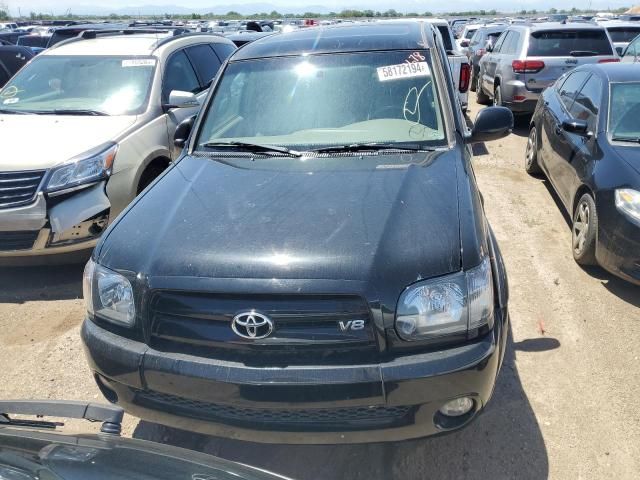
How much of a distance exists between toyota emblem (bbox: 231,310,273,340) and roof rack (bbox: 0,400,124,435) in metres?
0.56

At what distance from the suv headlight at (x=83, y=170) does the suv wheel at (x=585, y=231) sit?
390 cm

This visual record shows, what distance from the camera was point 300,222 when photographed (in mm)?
2506

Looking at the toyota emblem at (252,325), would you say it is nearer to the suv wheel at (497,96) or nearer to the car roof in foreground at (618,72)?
the car roof in foreground at (618,72)

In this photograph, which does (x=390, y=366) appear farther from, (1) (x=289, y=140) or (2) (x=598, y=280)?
(2) (x=598, y=280)

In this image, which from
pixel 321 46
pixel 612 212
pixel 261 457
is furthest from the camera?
pixel 612 212

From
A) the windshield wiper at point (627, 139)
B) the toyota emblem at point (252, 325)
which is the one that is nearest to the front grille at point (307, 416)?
the toyota emblem at point (252, 325)

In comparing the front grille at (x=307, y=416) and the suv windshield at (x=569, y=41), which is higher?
the suv windshield at (x=569, y=41)

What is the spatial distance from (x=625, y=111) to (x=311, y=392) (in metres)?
4.10

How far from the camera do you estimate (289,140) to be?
342 cm

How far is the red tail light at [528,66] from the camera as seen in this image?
9383mm

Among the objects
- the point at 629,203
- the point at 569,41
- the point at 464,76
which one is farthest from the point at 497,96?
the point at 629,203

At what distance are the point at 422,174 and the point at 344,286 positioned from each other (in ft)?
3.43

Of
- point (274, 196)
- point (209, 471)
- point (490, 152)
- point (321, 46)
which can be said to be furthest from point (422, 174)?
point (490, 152)

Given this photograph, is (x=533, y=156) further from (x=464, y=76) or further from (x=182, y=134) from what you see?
(x=182, y=134)
